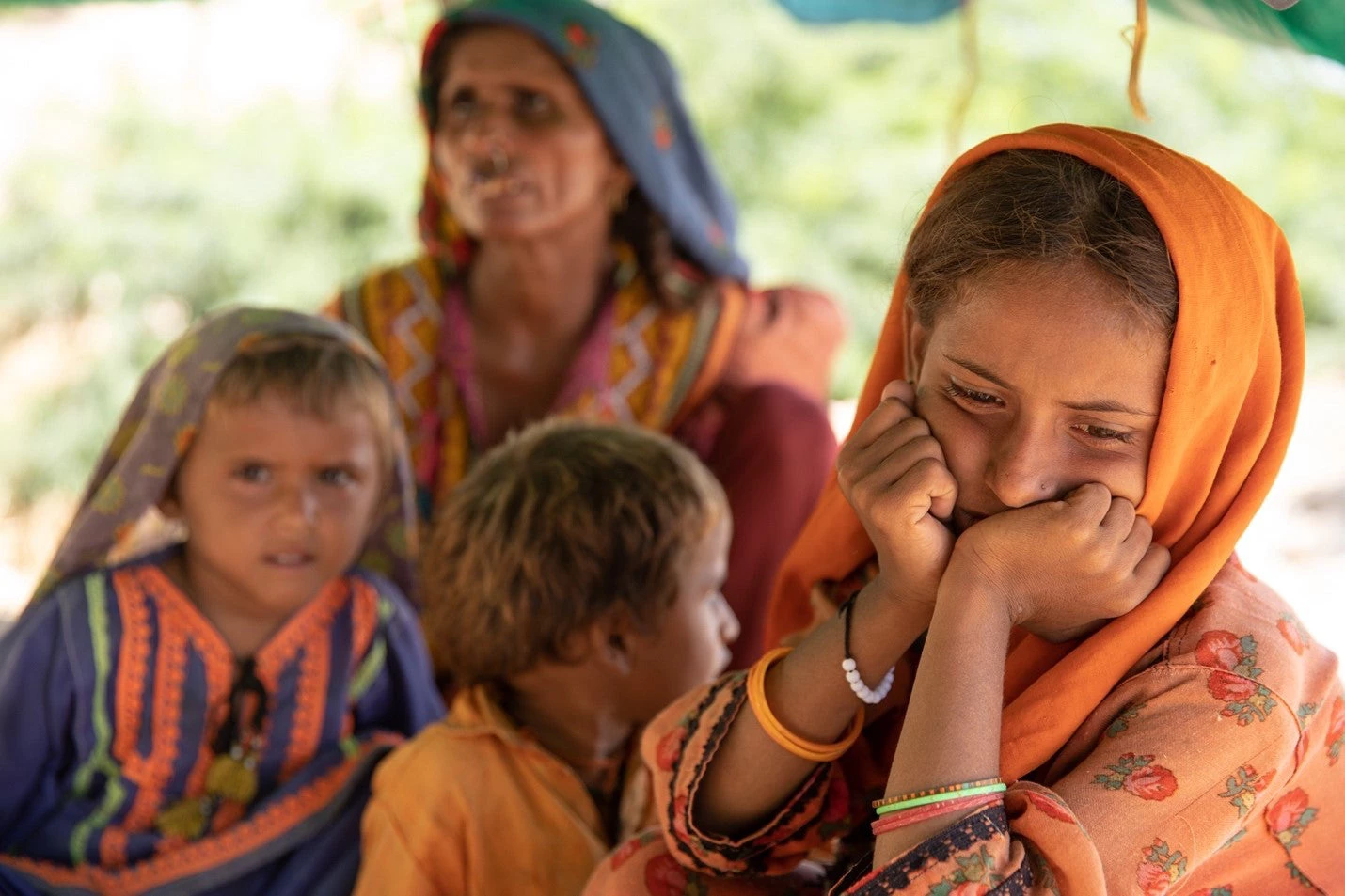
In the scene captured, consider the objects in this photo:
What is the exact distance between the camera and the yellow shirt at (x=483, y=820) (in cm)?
225

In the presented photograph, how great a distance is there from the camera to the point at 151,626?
2633 mm

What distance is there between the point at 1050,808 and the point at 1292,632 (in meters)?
0.43

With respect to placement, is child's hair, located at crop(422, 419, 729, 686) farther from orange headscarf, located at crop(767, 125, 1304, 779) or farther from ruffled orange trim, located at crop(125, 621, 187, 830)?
orange headscarf, located at crop(767, 125, 1304, 779)

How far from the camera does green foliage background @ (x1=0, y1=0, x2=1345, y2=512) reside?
739 cm

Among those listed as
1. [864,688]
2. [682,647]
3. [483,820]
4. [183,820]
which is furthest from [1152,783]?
[183,820]

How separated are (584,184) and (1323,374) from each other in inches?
202

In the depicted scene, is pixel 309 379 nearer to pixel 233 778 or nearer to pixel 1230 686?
pixel 233 778

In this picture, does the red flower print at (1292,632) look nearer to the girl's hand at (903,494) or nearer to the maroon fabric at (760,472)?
the girl's hand at (903,494)

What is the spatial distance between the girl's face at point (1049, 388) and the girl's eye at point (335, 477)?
4.43ft

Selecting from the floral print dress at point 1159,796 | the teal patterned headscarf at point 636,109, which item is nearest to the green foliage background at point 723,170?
the teal patterned headscarf at point 636,109

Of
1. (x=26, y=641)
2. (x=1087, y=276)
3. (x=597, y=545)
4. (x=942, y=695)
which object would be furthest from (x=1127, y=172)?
(x=26, y=641)

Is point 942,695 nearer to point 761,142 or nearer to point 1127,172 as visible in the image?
point 1127,172

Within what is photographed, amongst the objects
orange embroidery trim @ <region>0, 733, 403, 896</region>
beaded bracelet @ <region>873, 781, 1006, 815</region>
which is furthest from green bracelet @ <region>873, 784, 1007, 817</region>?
orange embroidery trim @ <region>0, 733, 403, 896</region>

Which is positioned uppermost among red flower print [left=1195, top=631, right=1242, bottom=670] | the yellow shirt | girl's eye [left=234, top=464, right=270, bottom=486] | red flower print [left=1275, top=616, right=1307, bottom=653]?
girl's eye [left=234, top=464, right=270, bottom=486]
